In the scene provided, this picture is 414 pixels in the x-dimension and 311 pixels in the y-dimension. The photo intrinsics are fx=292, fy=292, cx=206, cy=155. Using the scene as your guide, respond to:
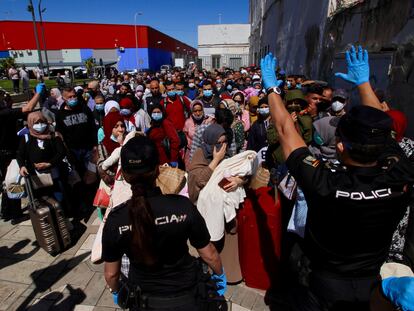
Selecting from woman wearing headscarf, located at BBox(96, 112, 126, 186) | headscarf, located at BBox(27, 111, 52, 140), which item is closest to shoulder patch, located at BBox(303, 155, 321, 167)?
woman wearing headscarf, located at BBox(96, 112, 126, 186)

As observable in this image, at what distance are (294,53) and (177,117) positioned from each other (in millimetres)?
9998

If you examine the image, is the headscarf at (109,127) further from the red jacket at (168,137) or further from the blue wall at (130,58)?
the blue wall at (130,58)

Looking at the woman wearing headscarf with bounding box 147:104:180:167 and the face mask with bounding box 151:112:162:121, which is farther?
the face mask with bounding box 151:112:162:121

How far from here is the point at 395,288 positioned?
1164mm

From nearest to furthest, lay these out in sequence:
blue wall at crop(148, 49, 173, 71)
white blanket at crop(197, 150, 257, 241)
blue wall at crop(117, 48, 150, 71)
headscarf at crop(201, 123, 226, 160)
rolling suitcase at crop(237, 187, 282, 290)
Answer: white blanket at crop(197, 150, 257, 241) → rolling suitcase at crop(237, 187, 282, 290) → headscarf at crop(201, 123, 226, 160) → blue wall at crop(117, 48, 150, 71) → blue wall at crop(148, 49, 173, 71)

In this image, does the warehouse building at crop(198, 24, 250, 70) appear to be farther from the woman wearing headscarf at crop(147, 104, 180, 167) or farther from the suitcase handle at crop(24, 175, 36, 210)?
the suitcase handle at crop(24, 175, 36, 210)

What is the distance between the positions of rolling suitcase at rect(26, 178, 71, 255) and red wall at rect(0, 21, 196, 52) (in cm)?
5817

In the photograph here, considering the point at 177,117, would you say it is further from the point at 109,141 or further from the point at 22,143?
the point at 22,143

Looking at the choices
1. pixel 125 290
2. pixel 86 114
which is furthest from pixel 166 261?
pixel 86 114

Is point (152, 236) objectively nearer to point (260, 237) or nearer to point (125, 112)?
point (260, 237)

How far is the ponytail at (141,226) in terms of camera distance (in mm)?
1606

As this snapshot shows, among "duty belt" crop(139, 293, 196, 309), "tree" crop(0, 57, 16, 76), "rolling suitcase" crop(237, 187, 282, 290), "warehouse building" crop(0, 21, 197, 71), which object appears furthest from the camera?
"warehouse building" crop(0, 21, 197, 71)

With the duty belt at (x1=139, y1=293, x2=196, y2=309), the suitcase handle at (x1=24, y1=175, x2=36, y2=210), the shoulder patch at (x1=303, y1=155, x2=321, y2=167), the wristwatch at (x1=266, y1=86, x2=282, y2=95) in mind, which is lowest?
the suitcase handle at (x1=24, y1=175, x2=36, y2=210)

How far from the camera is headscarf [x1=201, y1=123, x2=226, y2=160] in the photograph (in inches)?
128
